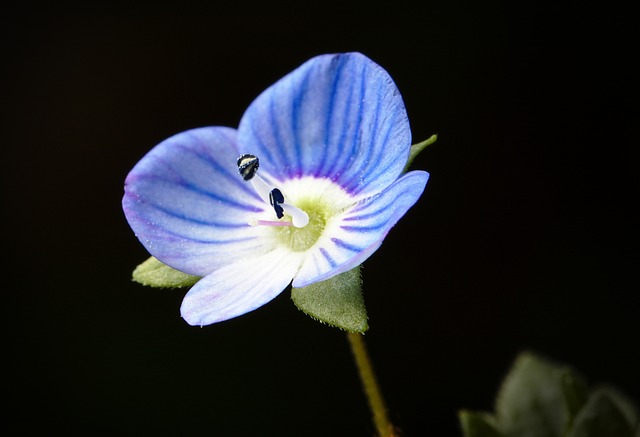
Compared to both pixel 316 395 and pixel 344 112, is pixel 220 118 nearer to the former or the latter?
pixel 316 395

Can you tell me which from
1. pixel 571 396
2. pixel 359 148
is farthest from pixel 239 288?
pixel 571 396

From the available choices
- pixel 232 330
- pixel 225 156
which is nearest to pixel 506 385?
pixel 225 156

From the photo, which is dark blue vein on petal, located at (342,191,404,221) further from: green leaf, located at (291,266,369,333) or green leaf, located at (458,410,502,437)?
green leaf, located at (458,410,502,437)

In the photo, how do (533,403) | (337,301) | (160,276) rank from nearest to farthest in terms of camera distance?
1. (337,301)
2. (160,276)
3. (533,403)

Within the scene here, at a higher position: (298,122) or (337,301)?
(298,122)

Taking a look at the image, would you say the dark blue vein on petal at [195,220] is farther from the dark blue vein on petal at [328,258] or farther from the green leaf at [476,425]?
the green leaf at [476,425]

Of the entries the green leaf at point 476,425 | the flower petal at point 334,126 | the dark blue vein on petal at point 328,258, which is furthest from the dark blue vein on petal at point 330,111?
the green leaf at point 476,425

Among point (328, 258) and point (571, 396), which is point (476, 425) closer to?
point (571, 396)
